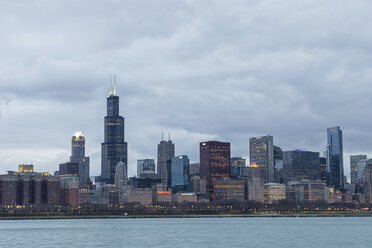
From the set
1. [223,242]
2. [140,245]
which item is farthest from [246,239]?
[140,245]

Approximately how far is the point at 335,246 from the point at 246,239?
95.0 feet

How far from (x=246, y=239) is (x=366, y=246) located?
33.3 m

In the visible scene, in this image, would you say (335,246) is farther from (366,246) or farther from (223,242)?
(223,242)

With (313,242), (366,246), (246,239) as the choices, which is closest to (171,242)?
(246,239)

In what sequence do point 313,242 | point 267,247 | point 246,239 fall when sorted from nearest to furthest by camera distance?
point 267,247, point 313,242, point 246,239

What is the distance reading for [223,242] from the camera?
148m

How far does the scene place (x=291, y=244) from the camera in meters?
139

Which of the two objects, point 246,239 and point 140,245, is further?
point 246,239

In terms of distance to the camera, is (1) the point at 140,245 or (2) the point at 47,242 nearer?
(1) the point at 140,245

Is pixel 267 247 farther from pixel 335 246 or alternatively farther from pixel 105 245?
pixel 105 245

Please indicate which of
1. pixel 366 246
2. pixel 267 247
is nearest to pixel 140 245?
pixel 267 247

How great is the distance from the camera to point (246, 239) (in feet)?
519

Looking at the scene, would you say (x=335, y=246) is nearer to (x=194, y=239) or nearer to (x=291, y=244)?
(x=291, y=244)

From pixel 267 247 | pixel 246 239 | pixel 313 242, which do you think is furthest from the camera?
pixel 246 239
